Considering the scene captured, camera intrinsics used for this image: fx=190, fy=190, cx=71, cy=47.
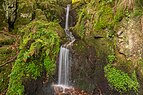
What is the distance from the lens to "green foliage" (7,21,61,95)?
639 centimetres

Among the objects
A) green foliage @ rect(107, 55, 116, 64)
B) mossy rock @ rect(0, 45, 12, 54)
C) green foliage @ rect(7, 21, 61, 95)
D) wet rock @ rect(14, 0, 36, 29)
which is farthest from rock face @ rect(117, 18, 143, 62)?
wet rock @ rect(14, 0, 36, 29)

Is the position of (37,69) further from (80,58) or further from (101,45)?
(101,45)

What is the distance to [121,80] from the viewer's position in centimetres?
646

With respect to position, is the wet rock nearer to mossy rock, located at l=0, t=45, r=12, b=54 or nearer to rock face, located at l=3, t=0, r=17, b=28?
rock face, located at l=3, t=0, r=17, b=28

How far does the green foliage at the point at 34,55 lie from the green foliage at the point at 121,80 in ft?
7.39

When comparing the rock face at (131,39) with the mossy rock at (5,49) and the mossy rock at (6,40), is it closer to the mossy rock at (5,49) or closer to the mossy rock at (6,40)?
the mossy rock at (5,49)

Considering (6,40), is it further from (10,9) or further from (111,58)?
(111,58)

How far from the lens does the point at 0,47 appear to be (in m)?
7.49

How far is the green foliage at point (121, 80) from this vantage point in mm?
6327

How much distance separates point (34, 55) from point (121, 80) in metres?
3.20

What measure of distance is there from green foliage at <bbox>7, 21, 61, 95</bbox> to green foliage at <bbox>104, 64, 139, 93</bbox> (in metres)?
2.25

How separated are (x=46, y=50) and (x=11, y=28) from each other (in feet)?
9.84

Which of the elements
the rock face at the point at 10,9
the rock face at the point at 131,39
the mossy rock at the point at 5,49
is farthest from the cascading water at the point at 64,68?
the rock face at the point at 10,9

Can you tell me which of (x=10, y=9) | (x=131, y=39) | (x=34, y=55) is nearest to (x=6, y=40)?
(x=10, y=9)
